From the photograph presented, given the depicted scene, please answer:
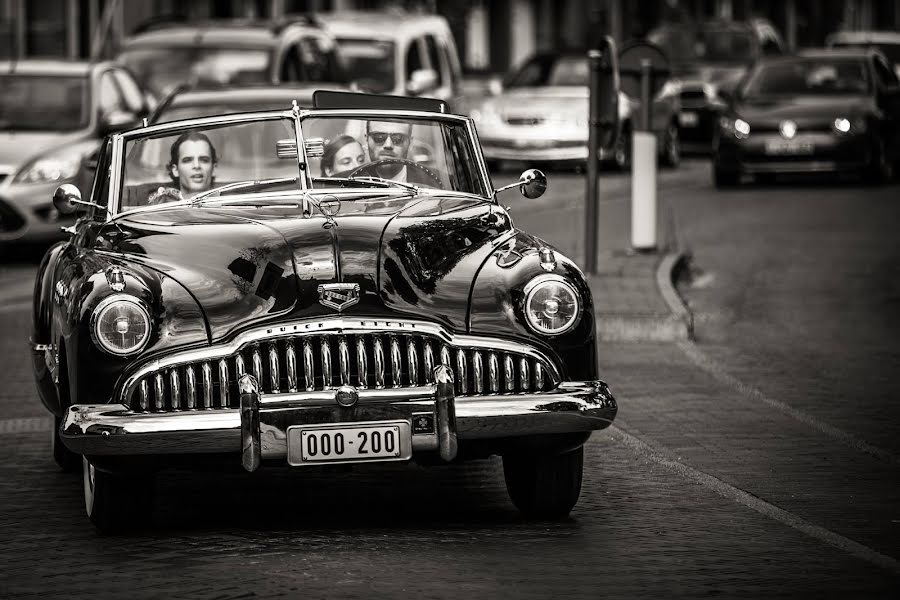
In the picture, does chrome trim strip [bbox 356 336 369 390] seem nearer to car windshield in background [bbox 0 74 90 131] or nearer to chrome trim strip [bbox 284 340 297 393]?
chrome trim strip [bbox 284 340 297 393]

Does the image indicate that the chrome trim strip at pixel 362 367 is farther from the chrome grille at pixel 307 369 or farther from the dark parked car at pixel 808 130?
the dark parked car at pixel 808 130

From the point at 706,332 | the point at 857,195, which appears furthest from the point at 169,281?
the point at 857,195

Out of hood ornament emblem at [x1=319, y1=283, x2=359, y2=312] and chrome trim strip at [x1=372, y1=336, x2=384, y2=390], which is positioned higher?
hood ornament emblem at [x1=319, y1=283, x2=359, y2=312]

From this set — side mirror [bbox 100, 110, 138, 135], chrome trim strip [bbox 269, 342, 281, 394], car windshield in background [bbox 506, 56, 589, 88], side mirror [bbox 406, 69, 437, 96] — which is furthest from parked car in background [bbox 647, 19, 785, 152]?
chrome trim strip [bbox 269, 342, 281, 394]

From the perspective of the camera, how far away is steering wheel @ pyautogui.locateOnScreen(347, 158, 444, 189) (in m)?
8.73

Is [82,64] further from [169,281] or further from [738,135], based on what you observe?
[169,281]

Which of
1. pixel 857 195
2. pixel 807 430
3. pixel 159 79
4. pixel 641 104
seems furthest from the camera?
pixel 857 195

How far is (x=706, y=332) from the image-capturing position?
13750mm

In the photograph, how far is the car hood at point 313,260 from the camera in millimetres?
7199

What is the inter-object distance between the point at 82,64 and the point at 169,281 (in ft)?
40.6

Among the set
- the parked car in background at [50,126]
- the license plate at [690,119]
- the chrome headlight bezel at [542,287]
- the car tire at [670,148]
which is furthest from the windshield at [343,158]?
the license plate at [690,119]

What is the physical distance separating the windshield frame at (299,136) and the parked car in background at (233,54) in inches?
442

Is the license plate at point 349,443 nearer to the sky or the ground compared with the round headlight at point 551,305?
nearer to the ground

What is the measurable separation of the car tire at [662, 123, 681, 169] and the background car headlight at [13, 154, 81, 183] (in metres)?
11.4
